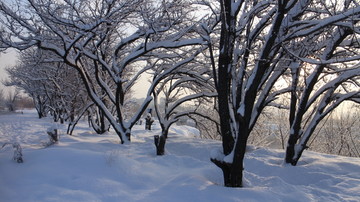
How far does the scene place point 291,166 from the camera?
6.79m

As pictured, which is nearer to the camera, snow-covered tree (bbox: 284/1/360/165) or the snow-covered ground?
the snow-covered ground

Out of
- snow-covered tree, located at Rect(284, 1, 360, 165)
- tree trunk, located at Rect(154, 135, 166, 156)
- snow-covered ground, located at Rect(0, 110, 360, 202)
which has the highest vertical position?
snow-covered tree, located at Rect(284, 1, 360, 165)

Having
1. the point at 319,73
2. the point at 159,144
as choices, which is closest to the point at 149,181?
the point at 159,144

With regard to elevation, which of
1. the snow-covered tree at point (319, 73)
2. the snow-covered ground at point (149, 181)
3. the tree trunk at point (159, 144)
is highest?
the snow-covered tree at point (319, 73)

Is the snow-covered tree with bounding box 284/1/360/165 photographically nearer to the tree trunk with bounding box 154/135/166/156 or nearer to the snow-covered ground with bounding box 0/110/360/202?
the snow-covered ground with bounding box 0/110/360/202

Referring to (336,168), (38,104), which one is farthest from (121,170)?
(38,104)

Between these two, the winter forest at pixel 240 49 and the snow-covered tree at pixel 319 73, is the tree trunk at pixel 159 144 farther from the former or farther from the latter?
the snow-covered tree at pixel 319 73

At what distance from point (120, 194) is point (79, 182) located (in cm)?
82

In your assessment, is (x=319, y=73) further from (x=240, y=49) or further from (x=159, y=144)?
(x=159, y=144)

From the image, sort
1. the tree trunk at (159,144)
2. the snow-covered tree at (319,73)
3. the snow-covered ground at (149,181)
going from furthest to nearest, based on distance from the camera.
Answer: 1. the tree trunk at (159,144)
2. the snow-covered tree at (319,73)
3. the snow-covered ground at (149,181)

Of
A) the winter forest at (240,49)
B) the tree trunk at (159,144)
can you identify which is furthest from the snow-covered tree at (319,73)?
the tree trunk at (159,144)

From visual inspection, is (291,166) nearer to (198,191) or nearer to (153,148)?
(198,191)

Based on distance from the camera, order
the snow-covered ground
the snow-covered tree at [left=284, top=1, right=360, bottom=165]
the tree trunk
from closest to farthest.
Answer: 1. the snow-covered ground
2. the snow-covered tree at [left=284, top=1, right=360, bottom=165]
3. the tree trunk

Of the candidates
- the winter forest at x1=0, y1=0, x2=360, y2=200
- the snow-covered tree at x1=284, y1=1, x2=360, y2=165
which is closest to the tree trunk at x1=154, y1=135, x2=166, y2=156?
the winter forest at x1=0, y1=0, x2=360, y2=200
